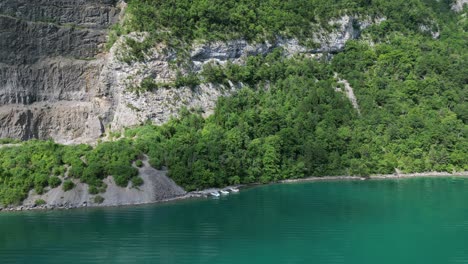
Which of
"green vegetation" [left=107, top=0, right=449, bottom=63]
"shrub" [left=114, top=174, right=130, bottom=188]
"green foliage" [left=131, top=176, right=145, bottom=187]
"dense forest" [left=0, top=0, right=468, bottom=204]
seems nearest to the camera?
"shrub" [left=114, top=174, right=130, bottom=188]

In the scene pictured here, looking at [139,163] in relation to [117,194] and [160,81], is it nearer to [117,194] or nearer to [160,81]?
[117,194]

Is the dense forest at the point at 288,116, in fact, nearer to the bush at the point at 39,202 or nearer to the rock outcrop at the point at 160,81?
the bush at the point at 39,202

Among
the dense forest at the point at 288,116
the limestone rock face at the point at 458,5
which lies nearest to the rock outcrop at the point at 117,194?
the dense forest at the point at 288,116

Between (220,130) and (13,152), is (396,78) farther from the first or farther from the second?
(13,152)

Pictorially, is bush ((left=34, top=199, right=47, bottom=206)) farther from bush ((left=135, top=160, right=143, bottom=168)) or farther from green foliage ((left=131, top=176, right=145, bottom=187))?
bush ((left=135, top=160, right=143, bottom=168))

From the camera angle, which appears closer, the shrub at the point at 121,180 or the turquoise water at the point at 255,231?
the turquoise water at the point at 255,231

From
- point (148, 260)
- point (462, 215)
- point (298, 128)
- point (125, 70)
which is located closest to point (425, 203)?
point (462, 215)

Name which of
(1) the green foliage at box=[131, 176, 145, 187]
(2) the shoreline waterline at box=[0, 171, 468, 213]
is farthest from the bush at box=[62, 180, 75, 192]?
(1) the green foliage at box=[131, 176, 145, 187]
